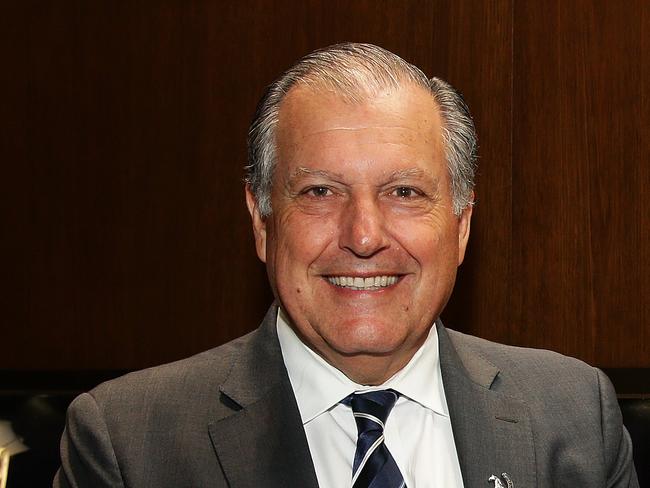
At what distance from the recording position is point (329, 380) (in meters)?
2.21

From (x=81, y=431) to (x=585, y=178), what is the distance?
1448 mm

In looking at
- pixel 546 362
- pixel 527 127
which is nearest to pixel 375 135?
pixel 546 362

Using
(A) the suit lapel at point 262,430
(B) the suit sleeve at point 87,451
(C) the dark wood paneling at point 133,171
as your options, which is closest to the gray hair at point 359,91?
(A) the suit lapel at point 262,430

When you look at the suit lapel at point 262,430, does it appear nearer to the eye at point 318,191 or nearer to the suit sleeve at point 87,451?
the suit sleeve at point 87,451

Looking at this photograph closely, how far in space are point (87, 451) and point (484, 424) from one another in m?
0.78

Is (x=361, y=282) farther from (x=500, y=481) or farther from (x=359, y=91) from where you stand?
(x=500, y=481)

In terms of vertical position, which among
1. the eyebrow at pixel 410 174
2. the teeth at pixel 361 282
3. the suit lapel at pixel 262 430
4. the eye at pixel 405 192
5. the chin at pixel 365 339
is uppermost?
the eyebrow at pixel 410 174

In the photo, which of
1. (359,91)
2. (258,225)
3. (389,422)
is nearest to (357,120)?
(359,91)

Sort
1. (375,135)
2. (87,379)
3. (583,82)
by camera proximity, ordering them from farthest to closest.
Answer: (87,379) → (583,82) → (375,135)

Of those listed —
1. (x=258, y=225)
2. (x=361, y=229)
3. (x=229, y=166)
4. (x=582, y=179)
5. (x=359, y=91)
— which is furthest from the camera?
(x=229, y=166)

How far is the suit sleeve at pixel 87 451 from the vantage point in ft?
6.94

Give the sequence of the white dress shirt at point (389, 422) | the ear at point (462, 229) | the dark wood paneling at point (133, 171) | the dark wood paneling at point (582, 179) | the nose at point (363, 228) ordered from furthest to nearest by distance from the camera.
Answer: the dark wood paneling at point (133, 171), the dark wood paneling at point (582, 179), the ear at point (462, 229), the white dress shirt at point (389, 422), the nose at point (363, 228)

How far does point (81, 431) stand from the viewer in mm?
2178

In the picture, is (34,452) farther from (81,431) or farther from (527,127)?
(527,127)
